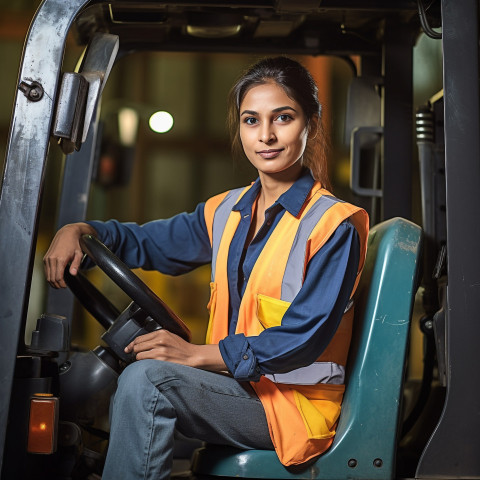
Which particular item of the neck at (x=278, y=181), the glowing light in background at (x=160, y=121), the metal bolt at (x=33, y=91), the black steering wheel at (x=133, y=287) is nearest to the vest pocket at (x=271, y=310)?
the black steering wheel at (x=133, y=287)

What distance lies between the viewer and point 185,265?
2.69 m

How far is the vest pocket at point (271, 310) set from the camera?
206 cm

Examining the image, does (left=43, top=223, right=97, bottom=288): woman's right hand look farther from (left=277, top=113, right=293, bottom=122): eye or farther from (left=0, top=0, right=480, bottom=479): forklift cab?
(left=277, top=113, right=293, bottom=122): eye

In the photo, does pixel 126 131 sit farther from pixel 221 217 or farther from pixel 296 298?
pixel 296 298

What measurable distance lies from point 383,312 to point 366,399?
0.24 m

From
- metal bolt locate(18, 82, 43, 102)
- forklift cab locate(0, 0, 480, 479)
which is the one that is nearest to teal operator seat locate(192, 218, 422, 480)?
forklift cab locate(0, 0, 480, 479)

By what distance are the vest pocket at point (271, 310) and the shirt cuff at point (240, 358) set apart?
120 millimetres

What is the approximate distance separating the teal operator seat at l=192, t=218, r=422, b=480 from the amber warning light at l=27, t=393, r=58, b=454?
1.40 ft

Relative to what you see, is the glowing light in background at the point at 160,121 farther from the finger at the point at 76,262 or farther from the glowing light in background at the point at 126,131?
the finger at the point at 76,262

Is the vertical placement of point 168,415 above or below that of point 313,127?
below

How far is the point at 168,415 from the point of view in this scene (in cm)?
190

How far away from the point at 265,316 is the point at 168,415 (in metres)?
0.39

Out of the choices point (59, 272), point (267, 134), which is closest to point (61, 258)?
point (59, 272)

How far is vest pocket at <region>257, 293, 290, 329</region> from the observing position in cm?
206
